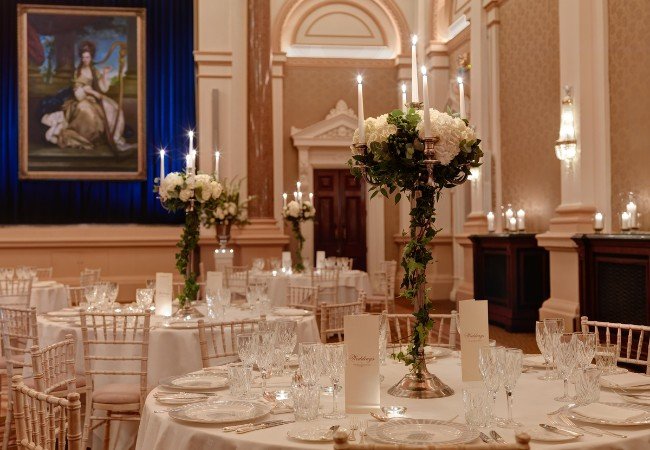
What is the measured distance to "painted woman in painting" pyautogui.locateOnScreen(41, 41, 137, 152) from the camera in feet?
41.6

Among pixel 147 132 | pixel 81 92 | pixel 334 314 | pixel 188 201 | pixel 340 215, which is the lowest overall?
pixel 334 314

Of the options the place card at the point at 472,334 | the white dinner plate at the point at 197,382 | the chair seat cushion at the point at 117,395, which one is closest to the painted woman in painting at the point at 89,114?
the chair seat cushion at the point at 117,395

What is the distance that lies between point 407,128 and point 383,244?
1204 cm

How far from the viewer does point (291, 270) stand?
9820 millimetres

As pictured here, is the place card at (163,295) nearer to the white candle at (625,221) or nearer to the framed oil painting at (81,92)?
the white candle at (625,221)

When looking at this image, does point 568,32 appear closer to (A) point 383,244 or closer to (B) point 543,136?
(B) point 543,136

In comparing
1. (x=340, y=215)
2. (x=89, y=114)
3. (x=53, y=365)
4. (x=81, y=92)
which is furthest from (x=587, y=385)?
(x=340, y=215)

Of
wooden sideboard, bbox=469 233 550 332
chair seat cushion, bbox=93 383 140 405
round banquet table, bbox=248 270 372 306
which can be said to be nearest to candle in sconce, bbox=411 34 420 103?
chair seat cushion, bbox=93 383 140 405

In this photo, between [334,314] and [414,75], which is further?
[334,314]

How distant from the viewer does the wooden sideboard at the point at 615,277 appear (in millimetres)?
6648

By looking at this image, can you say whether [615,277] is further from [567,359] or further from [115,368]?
[567,359]

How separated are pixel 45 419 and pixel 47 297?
6.20 metres

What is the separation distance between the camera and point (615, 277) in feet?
23.4

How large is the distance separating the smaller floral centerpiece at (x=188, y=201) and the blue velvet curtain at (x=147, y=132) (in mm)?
7779
